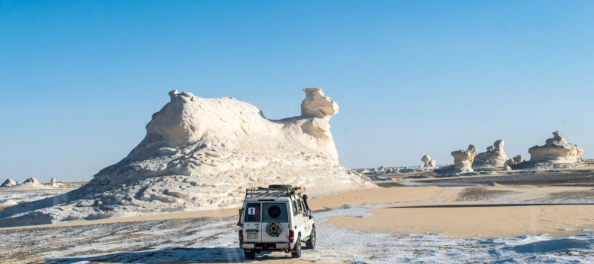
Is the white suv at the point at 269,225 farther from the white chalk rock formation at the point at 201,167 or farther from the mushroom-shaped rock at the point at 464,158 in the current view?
the mushroom-shaped rock at the point at 464,158

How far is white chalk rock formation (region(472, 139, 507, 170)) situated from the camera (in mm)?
78875

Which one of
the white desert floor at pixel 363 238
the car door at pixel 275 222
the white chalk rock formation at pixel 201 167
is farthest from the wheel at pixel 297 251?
the white chalk rock formation at pixel 201 167

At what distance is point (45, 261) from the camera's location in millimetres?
12414

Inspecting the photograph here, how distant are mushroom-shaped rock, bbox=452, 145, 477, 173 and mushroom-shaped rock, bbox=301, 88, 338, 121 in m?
39.9

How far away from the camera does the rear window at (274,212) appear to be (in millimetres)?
11328

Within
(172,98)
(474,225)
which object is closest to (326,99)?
(172,98)

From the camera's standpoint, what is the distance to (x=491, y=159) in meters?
79.1

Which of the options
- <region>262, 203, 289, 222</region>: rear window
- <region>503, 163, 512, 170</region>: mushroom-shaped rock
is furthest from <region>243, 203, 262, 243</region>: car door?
<region>503, 163, 512, 170</region>: mushroom-shaped rock

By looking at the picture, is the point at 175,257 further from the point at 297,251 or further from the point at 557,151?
the point at 557,151

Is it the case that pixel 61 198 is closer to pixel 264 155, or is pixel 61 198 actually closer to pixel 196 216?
pixel 196 216

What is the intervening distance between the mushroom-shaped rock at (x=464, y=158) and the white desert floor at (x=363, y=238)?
173 ft

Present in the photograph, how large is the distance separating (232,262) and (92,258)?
3803mm

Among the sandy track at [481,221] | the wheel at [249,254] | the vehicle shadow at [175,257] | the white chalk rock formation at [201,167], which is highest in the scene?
the white chalk rock formation at [201,167]

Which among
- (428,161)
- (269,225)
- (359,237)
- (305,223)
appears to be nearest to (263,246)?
(269,225)
